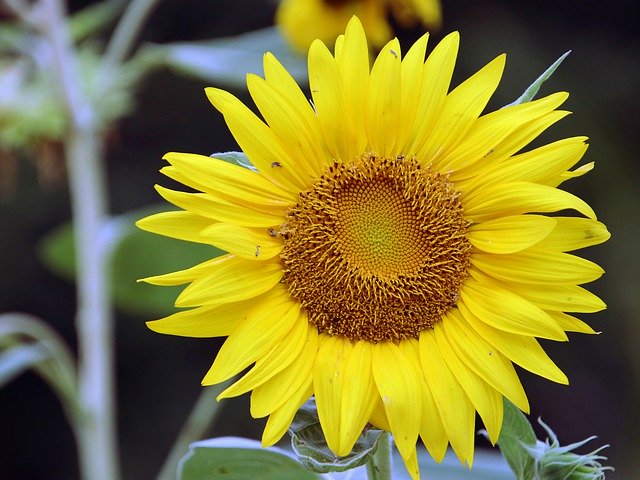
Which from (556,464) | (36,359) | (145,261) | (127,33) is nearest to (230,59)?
(127,33)

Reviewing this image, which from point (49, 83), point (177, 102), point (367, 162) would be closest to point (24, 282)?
point (177, 102)

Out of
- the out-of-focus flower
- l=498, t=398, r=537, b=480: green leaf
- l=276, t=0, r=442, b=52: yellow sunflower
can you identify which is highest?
l=276, t=0, r=442, b=52: yellow sunflower

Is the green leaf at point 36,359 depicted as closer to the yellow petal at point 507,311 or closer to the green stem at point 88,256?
the green stem at point 88,256

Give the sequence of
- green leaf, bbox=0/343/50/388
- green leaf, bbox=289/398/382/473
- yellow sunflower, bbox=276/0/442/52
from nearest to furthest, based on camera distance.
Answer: green leaf, bbox=289/398/382/473 < green leaf, bbox=0/343/50/388 < yellow sunflower, bbox=276/0/442/52

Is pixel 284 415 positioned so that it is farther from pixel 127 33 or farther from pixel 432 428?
pixel 127 33

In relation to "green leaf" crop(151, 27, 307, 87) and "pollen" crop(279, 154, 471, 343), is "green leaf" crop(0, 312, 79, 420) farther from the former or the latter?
"pollen" crop(279, 154, 471, 343)

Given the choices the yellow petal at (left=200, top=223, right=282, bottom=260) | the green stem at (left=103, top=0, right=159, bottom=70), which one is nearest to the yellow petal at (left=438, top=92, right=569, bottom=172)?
the yellow petal at (left=200, top=223, right=282, bottom=260)

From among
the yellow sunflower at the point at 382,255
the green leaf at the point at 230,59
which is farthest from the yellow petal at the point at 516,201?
the green leaf at the point at 230,59
